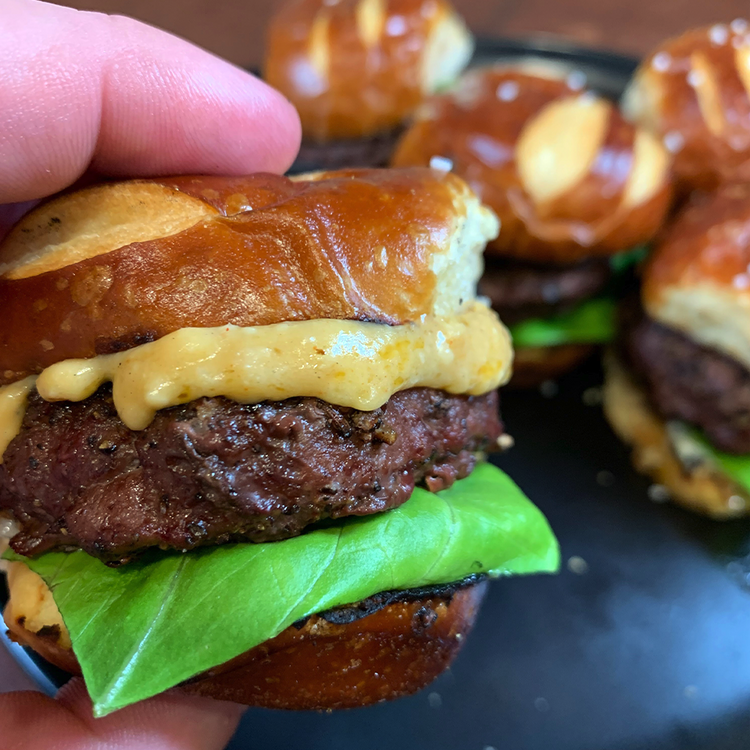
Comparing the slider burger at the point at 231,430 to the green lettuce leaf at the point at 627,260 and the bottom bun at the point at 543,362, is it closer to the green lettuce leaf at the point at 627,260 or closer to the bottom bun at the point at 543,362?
the bottom bun at the point at 543,362

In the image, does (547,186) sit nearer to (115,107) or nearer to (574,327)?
(574,327)

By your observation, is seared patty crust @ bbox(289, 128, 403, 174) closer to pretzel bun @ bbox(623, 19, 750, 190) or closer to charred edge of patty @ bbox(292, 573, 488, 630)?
pretzel bun @ bbox(623, 19, 750, 190)

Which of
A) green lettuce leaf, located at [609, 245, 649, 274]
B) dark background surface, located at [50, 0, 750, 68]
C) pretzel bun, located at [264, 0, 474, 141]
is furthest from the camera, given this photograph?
dark background surface, located at [50, 0, 750, 68]

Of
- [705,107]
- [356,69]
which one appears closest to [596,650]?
[705,107]

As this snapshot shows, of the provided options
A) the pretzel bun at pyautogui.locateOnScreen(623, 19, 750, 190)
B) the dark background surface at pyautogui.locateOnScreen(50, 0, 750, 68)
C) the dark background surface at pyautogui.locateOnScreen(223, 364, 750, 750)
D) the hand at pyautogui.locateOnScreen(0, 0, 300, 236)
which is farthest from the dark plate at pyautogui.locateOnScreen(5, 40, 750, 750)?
the dark background surface at pyautogui.locateOnScreen(50, 0, 750, 68)

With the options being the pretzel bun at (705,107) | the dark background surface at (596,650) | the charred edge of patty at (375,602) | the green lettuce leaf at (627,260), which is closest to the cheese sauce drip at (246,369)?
the charred edge of patty at (375,602)

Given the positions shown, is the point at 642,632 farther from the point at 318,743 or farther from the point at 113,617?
the point at 113,617
